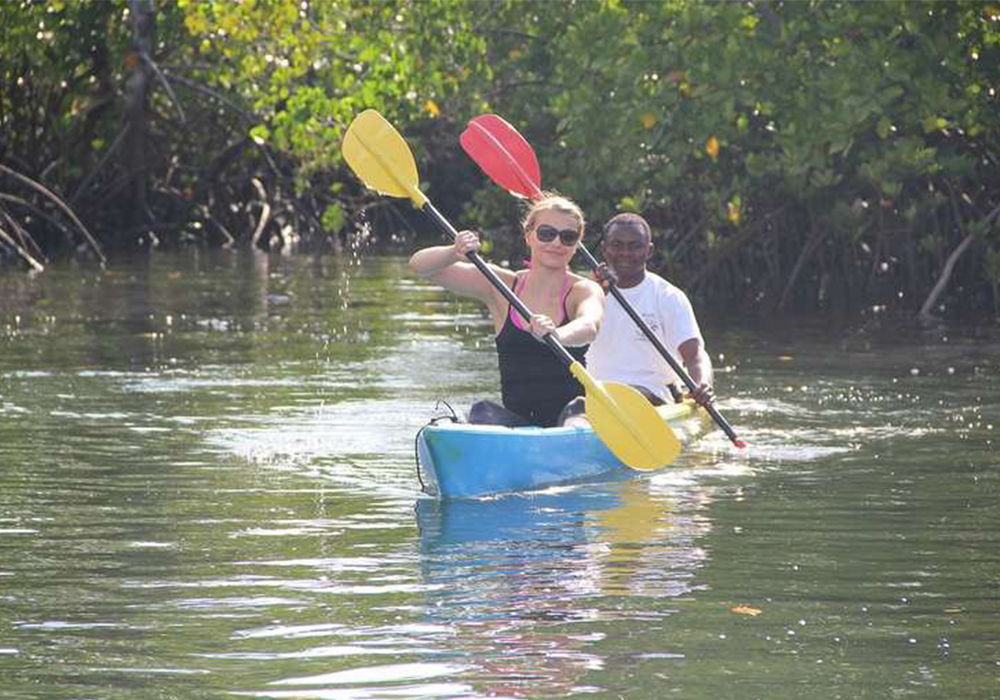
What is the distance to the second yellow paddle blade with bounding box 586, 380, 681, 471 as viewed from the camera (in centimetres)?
873

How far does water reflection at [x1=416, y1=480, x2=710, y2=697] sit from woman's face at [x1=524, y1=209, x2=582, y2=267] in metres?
0.86

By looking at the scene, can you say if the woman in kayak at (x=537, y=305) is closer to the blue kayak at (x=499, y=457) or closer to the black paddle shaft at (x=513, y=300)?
the black paddle shaft at (x=513, y=300)

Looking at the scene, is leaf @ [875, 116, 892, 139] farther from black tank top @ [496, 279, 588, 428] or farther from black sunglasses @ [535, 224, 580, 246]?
black sunglasses @ [535, 224, 580, 246]

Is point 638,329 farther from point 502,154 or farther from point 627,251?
point 502,154

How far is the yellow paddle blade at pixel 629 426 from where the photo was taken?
8.73 metres

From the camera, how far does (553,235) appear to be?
858cm

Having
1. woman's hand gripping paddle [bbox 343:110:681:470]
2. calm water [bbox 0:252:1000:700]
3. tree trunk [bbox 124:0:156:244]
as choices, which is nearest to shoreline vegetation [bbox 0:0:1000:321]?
tree trunk [bbox 124:0:156:244]

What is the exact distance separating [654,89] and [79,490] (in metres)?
9.00

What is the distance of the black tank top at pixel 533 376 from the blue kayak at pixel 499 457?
0.22m

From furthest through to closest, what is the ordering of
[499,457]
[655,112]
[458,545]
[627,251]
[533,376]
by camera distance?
1. [655,112]
2. [627,251]
3. [533,376]
4. [499,457]
5. [458,545]

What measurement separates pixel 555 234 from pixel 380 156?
3.95ft

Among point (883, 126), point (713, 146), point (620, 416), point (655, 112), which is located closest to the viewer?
point (620, 416)

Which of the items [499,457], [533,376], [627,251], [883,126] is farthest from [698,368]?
[883,126]

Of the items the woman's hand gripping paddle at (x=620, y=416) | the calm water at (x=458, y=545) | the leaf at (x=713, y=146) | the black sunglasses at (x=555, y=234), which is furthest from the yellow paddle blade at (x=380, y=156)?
the leaf at (x=713, y=146)
